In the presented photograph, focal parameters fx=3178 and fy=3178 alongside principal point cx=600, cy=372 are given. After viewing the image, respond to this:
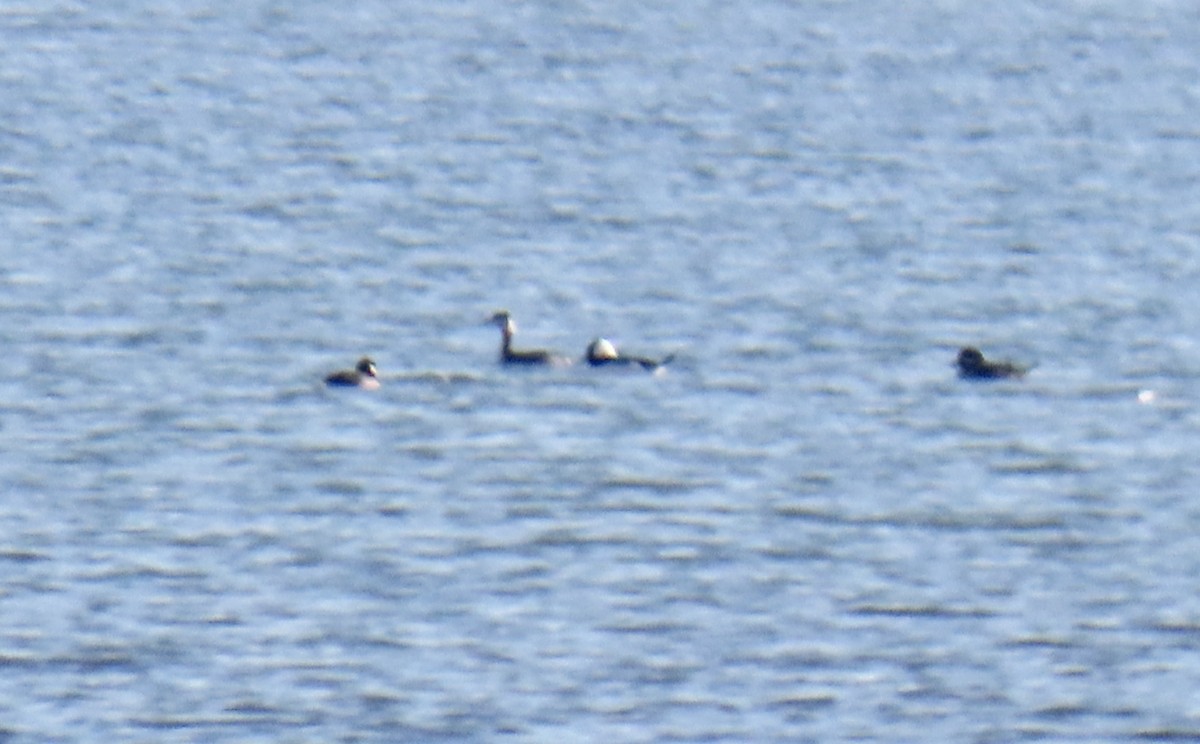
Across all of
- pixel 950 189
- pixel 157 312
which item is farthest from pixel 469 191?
pixel 157 312

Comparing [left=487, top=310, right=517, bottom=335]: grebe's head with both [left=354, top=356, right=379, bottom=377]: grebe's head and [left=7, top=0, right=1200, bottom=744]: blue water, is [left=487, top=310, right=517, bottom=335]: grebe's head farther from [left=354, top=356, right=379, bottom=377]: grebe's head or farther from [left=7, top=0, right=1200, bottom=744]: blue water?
[left=354, top=356, right=379, bottom=377]: grebe's head

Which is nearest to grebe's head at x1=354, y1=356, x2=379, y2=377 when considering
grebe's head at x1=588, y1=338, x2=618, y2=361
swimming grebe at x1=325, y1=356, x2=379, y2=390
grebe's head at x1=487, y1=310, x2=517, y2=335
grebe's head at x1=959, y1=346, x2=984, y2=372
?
swimming grebe at x1=325, y1=356, x2=379, y2=390

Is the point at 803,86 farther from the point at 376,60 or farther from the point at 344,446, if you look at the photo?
the point at 344,446

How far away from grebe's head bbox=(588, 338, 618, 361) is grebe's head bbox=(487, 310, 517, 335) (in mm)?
933

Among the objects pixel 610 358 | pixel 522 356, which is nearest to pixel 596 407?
pixel 610 358

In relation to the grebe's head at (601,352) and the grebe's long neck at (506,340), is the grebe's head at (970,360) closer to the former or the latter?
the grebe's head at (601,352)

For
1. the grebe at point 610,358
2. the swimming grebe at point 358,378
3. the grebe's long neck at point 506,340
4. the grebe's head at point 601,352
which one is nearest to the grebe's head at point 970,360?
the grebe at point 610,358

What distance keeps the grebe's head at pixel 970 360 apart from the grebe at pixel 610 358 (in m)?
3.19

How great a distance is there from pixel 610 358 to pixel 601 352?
0.15 m

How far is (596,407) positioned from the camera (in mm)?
32750

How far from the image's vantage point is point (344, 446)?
A: 100ft

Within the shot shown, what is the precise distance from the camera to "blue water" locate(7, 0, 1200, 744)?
75.2 feet

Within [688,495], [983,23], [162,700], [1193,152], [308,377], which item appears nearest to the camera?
[162,700]

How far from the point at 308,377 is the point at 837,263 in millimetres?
9093
